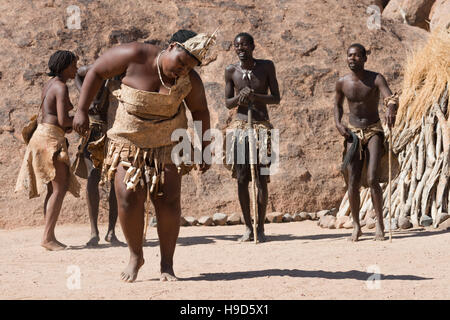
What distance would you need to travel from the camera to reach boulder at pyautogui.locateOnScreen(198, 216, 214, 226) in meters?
8.37

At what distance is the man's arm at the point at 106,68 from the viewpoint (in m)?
4.39

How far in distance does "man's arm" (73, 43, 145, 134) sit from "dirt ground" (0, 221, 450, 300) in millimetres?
1034

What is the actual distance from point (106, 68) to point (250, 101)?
2.58 m

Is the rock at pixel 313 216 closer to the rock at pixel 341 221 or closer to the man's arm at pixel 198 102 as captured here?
the rock at pixel 341 221

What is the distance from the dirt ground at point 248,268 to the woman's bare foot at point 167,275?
8 centimetres

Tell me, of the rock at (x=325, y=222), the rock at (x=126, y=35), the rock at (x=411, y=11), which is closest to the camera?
the rock at (x=325, y=222)

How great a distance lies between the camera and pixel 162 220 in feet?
14.5

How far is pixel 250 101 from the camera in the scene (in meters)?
6.80

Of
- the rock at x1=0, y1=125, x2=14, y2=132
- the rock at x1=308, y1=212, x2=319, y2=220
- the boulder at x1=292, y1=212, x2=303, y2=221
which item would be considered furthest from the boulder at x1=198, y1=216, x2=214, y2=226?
the rock at x1=0, y1=125, x2=14, y2=132

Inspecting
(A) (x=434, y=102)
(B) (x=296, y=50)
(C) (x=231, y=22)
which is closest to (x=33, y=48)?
(C) (x=231, y=22)

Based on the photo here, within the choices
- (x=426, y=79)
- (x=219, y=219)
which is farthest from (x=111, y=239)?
(x=426, y=79)

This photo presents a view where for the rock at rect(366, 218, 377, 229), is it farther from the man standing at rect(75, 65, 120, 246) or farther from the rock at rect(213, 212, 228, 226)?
the man standing at rect(75, 65, 120, 246)

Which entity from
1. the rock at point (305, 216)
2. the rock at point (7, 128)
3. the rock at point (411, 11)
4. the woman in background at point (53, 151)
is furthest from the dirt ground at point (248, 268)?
the rock at point (411, 11)

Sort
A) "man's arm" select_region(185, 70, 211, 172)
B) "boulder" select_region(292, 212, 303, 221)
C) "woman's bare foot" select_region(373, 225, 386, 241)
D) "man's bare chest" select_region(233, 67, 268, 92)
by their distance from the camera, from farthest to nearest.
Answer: "boulder" select_region(292, 212, 303, 221) → "man's bare chest" select_region(233, 67, 268, 92) → "woman's bare foot" select_region(373, 225, 386, 241) → "man's arm" select_region(185, 70, 211, 172)
